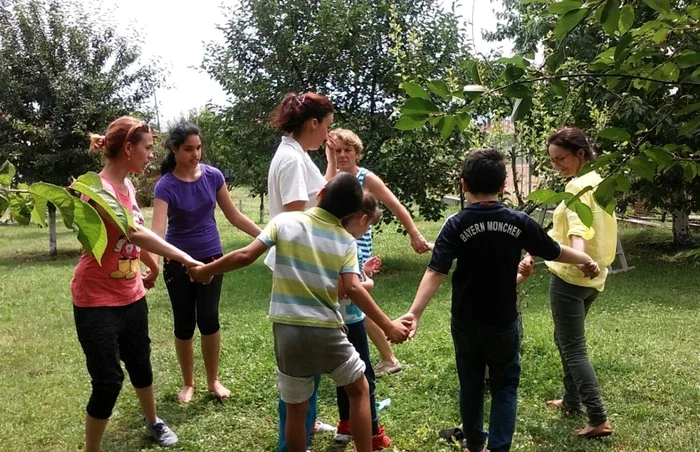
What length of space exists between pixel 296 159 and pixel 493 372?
4.64ft

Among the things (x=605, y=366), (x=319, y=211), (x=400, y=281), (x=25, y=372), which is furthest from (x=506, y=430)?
(x=400, y=281)

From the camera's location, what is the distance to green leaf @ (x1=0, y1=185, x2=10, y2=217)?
121cm

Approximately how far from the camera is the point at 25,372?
17.5ft

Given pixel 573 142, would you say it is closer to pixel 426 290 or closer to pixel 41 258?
pixel 426 290

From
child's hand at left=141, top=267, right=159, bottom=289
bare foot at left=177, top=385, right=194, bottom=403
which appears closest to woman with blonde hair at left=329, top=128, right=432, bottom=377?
child's hand at left=141, top=267, right=159, bottom=289

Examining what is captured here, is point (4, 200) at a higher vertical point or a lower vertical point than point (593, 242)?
higher

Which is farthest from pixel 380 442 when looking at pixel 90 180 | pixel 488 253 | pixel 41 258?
pixel 41 258

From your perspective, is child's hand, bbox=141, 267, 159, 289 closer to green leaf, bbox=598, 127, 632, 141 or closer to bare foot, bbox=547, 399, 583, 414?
bare foot, bbox=547, 399, 583, 414

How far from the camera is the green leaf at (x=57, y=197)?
113cm

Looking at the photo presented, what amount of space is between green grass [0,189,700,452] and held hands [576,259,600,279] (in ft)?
3.12

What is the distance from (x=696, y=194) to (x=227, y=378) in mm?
8359

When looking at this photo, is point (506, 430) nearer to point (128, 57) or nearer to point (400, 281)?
point (400, 281)

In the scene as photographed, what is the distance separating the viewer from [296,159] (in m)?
3.06

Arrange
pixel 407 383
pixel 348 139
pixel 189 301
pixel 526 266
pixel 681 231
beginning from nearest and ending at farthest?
pixel 526 266, pixel 348 139, pixel 189 301, pixel 407 383, pixel 681 231
